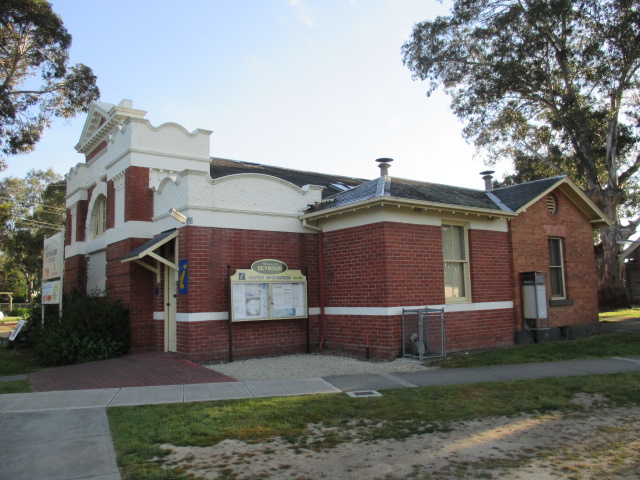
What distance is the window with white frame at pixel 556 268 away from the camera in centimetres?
1465

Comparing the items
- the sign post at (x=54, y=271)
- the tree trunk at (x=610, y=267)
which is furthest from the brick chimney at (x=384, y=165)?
the tree trunk at (x=610, y=267)

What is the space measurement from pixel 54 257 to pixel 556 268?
15.1m

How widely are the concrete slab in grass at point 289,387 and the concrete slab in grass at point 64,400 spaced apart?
7.30 ft

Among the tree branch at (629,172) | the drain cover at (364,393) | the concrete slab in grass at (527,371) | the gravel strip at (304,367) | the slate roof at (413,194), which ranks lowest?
the drain cover at (364,393)

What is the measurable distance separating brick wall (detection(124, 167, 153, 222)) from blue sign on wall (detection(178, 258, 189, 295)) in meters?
2.66

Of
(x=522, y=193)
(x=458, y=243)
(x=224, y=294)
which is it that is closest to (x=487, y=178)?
(x=522, y=193)

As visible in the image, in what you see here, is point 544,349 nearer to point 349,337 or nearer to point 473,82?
point 349,337

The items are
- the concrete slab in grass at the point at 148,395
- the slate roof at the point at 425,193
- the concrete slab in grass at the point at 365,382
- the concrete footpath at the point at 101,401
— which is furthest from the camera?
the slate roof at the point at 425,193

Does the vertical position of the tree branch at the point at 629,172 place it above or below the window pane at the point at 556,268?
above

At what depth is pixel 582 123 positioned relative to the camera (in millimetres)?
26234

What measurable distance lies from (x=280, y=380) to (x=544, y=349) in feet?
20.8

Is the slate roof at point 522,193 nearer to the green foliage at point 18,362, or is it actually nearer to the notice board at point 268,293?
the notice board at point 268,293

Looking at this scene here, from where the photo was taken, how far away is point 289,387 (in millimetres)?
8289

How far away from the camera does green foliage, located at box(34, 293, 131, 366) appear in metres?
11.9
